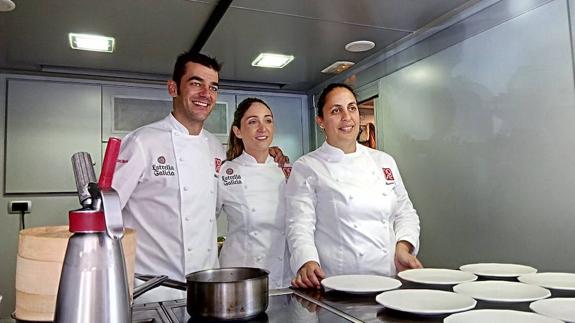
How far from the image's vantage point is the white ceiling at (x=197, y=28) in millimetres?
1939

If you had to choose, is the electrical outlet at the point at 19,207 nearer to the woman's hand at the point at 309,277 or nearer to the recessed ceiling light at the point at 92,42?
the recessed ceiling light at the point at 92,42

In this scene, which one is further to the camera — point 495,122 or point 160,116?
point 160,116

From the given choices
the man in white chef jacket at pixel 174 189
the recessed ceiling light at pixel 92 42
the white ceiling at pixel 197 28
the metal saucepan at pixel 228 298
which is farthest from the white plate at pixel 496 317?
the recessed ceiling light at pixel 92 42

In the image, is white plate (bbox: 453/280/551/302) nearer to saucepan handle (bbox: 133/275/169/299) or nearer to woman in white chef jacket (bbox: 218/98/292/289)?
saucepan handle (bbox: 133/275/169/299)

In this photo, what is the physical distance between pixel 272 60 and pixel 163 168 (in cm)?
142

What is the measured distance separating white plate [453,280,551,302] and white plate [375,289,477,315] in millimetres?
56

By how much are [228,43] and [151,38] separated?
16.2 inches

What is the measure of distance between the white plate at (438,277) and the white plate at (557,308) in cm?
24

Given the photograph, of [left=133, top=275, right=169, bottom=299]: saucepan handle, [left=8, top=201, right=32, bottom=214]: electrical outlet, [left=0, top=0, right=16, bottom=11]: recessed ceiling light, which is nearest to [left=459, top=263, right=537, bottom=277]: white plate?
[left=133, top=275, right=169, bottom=299]: saucepan handle

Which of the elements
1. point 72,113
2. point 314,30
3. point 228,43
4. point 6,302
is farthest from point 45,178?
point 314,30

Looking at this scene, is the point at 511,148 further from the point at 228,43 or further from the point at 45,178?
the point at 45,178

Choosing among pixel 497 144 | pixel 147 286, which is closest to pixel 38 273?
pixel 147 286

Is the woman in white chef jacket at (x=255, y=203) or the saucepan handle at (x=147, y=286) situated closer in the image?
the saucepan handle at (x=147, y=286)

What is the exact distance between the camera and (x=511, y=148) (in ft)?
6.04
